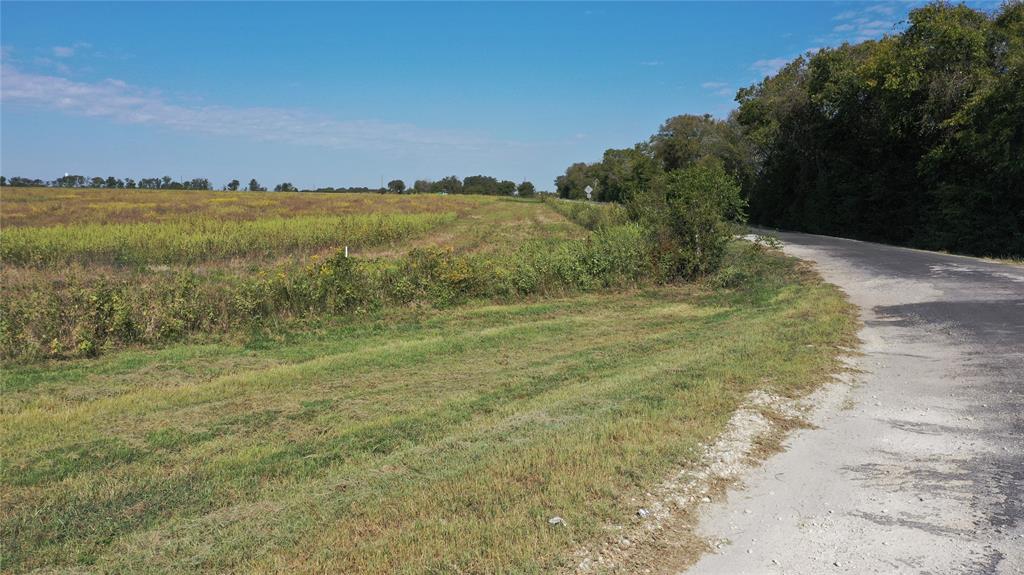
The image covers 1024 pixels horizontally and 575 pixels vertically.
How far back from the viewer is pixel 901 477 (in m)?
4.34

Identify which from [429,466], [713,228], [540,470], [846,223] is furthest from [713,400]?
[846,223]

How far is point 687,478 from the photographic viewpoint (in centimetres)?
438

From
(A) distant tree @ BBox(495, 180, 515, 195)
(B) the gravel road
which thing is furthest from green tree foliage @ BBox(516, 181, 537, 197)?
(B) the gravel road

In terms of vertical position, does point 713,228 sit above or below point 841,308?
above

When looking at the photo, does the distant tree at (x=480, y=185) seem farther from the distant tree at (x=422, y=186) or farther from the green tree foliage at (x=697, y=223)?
the green tree foliage at (x=697, y=223)

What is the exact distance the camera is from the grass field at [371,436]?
12.2 ft

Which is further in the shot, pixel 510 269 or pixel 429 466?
pixel 510 269

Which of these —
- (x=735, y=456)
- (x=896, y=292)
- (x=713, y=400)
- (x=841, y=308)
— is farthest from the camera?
(x=896, y=292)

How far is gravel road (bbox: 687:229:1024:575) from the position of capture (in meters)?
3.43

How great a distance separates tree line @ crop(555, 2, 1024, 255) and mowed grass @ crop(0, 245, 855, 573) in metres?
10.3

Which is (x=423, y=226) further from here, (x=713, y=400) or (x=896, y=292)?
(x=713, y=400)

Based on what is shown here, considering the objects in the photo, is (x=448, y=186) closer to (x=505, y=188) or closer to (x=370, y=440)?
(x=505, y=188)

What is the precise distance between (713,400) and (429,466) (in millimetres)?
2824

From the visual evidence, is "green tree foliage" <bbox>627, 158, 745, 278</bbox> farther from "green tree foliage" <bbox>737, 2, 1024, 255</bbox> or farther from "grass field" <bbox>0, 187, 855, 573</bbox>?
"green tree foliage" <bbox>737, 2, 1024, 255</bbox>
